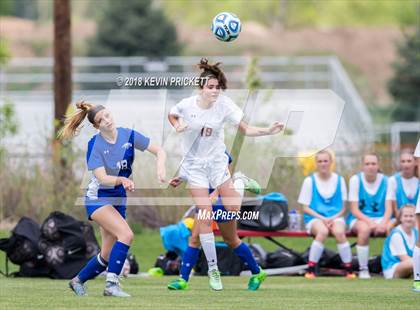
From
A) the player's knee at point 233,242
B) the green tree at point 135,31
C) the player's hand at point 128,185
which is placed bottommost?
the player's knee at point 233,242

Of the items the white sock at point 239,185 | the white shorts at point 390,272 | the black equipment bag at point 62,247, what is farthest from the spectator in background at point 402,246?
the black equipment bag at point 62,247

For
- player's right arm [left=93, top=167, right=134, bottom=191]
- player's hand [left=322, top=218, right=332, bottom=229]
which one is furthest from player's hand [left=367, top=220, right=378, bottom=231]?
player's right arm [left=93, top=167, right=134, bottom=191]

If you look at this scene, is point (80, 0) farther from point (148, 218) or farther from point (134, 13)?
point (148, 218)

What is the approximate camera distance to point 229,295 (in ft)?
33.4

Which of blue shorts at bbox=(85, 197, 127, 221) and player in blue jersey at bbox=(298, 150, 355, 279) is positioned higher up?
player in blue jersey at bbox=(298, 150, 355, 279)

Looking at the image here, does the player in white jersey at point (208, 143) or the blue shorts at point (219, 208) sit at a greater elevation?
the player in white jersey at point (208, 143)

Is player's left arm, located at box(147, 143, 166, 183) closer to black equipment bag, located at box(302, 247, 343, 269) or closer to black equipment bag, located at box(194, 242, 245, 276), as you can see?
black equipment bag, located at box(194, 242, 245, 276)

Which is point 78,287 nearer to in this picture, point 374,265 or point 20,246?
point 20,246

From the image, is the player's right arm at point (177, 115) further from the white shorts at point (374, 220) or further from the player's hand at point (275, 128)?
the white shorts at point (374, 220)

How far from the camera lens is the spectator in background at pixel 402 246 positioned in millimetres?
13266

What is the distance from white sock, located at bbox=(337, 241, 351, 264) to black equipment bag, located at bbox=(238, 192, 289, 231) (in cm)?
Answer: 87

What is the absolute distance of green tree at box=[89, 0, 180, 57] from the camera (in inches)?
1724

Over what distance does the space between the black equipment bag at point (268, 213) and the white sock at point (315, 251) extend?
645mm

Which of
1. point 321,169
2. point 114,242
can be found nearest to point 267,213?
point 321,169
